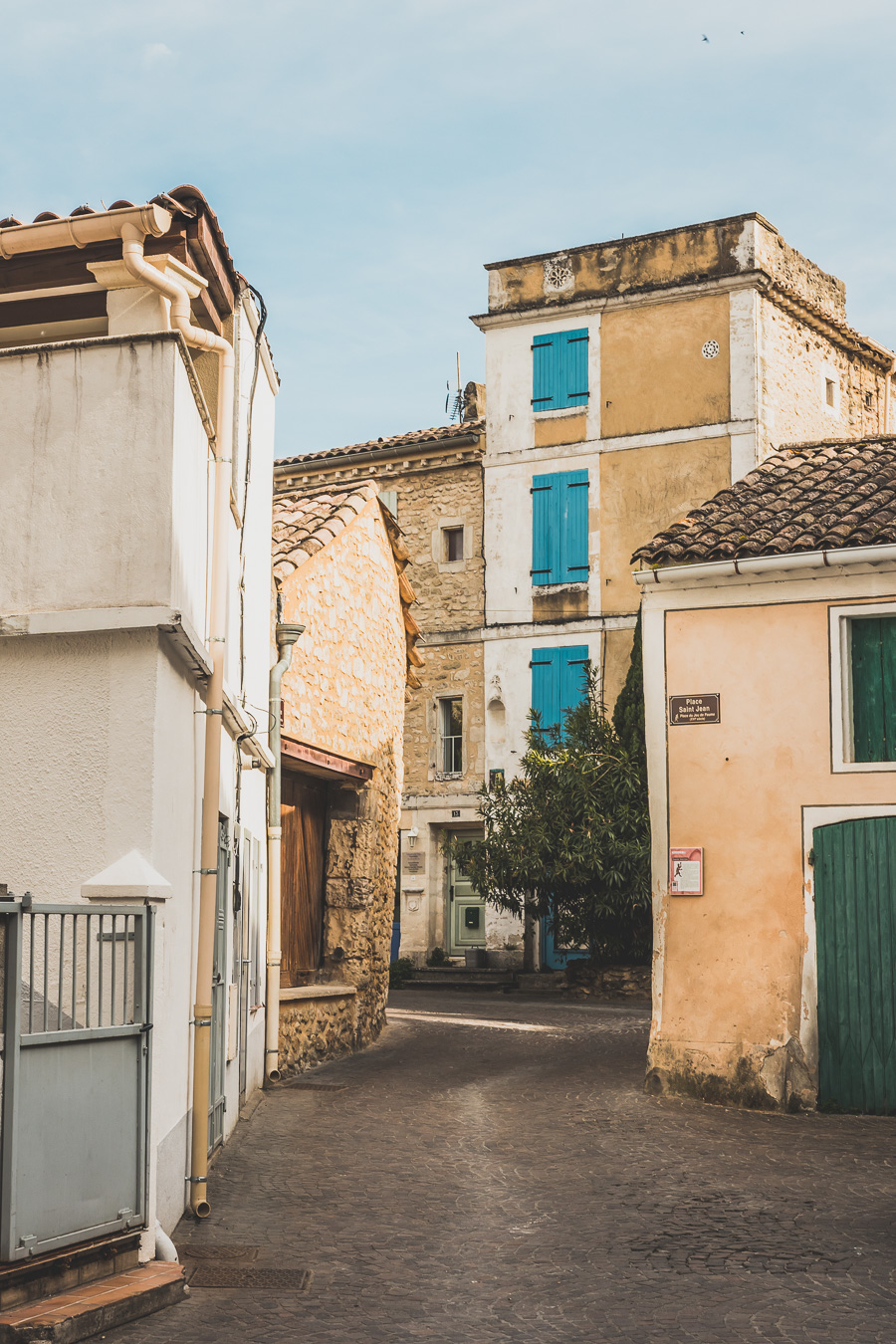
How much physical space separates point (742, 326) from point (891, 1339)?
2122cm

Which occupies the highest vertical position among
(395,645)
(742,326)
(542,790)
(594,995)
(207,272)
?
(742,326)

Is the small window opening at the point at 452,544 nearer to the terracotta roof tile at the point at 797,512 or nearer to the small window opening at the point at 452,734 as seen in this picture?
the small window opening at the point at 452,734

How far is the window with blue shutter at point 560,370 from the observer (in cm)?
2589

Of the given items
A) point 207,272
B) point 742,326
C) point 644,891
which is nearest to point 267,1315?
point 207,272

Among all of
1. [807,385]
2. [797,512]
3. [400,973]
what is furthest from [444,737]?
[797,512]

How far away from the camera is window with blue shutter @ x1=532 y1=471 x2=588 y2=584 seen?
1005 inches

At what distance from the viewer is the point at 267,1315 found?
5.55 meters

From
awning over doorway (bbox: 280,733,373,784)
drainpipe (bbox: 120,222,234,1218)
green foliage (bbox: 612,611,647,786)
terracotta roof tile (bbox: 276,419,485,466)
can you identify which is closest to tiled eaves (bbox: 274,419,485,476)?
terracotta roof tile (bbox: 276,419,485,466)

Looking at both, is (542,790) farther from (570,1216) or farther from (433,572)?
(570,1216)

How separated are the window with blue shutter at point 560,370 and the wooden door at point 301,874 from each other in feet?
43.9

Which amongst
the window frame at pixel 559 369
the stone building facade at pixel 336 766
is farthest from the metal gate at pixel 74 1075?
the window frame at pixel 559 369

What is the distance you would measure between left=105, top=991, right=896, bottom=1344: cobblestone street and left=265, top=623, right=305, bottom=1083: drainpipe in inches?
19.9

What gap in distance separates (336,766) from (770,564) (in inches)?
193

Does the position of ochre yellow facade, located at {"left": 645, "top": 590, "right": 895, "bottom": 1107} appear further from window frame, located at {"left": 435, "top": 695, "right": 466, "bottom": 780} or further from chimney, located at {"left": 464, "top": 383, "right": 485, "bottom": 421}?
chimney, located at {"left": 464, "top": 383, "right": 485, "bottom": 421}
